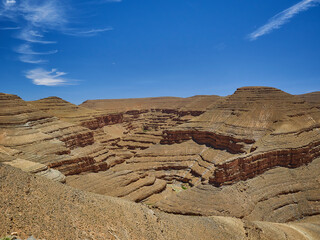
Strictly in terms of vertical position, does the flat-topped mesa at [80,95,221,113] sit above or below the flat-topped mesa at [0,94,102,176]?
above

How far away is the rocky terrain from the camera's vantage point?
46.8ft

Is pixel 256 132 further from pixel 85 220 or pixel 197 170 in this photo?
pixel 85 220

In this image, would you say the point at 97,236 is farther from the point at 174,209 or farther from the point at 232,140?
the point at 232,140

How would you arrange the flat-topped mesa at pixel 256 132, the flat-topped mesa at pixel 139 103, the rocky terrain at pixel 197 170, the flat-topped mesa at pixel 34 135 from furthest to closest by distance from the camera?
1. the flat-topped mesa at pixel 139 103
2. the flat-topped mesa at pixel 34 135
3. the flat-topped mesa at pixel 256 132
4. the rocky terrain at pixel 197 170

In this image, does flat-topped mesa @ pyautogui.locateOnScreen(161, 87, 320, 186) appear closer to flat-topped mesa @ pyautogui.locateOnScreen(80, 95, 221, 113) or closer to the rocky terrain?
the rocky terrain

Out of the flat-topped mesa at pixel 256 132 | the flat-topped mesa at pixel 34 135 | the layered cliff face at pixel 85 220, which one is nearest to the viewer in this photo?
the layered cliff face at pixel 85 220

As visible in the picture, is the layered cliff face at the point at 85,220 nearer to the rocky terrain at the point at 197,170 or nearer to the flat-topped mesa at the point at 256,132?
the rocky terrain at the point at 197,170

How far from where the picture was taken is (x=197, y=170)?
38062 mm

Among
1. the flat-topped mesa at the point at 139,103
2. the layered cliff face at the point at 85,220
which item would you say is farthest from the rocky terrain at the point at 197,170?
the flat-topped mesa at the point at 139,103

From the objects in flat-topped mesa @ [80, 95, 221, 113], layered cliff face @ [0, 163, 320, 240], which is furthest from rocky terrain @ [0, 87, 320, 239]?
flat-topped mesa @ [80, 95, 221, 113]

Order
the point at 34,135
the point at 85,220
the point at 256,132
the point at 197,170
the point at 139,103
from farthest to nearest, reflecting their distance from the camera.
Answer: the point at 139,103, the point at 256,132, the point at 197,170, the point at 34,135, the point at 85,220

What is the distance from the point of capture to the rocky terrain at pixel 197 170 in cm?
1425

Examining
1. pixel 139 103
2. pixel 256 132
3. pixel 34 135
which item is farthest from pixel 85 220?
pixel 139 103

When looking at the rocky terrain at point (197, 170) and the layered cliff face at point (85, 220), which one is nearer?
the layered cliff face at point (85, 220)
